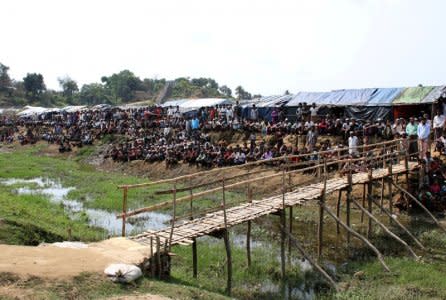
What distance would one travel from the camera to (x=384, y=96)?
25.2m

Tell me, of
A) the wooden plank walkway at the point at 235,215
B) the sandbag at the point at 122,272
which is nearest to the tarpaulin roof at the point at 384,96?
the wooden plank walkway at the point at 235,215

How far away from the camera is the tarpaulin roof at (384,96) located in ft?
81.3

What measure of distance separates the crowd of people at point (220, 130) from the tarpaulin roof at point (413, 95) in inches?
55.4

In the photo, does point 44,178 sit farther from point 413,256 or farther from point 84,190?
point 413,256

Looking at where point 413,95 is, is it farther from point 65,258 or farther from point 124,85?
point 124,85

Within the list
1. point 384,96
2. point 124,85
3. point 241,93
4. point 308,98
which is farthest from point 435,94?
point 124,85

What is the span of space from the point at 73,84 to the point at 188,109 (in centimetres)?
5958

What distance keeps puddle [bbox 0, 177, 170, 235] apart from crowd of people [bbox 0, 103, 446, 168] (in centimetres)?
657

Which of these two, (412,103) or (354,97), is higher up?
(354,97)

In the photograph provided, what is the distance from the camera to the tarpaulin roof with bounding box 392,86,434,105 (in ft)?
77.0

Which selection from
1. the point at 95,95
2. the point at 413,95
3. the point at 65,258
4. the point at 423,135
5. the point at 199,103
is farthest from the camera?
the point at 95,95

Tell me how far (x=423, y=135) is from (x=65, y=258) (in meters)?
14.1

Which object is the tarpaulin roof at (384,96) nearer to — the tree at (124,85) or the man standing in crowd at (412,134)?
the man standing in crowd at (412,134)

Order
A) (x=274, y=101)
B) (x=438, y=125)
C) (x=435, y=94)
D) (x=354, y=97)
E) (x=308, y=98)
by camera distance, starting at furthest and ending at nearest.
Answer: (x=274, y=101)
(x=308, y=98)
(x=354, y=97)
(x=435, y=94)
(x=438, y=125)
